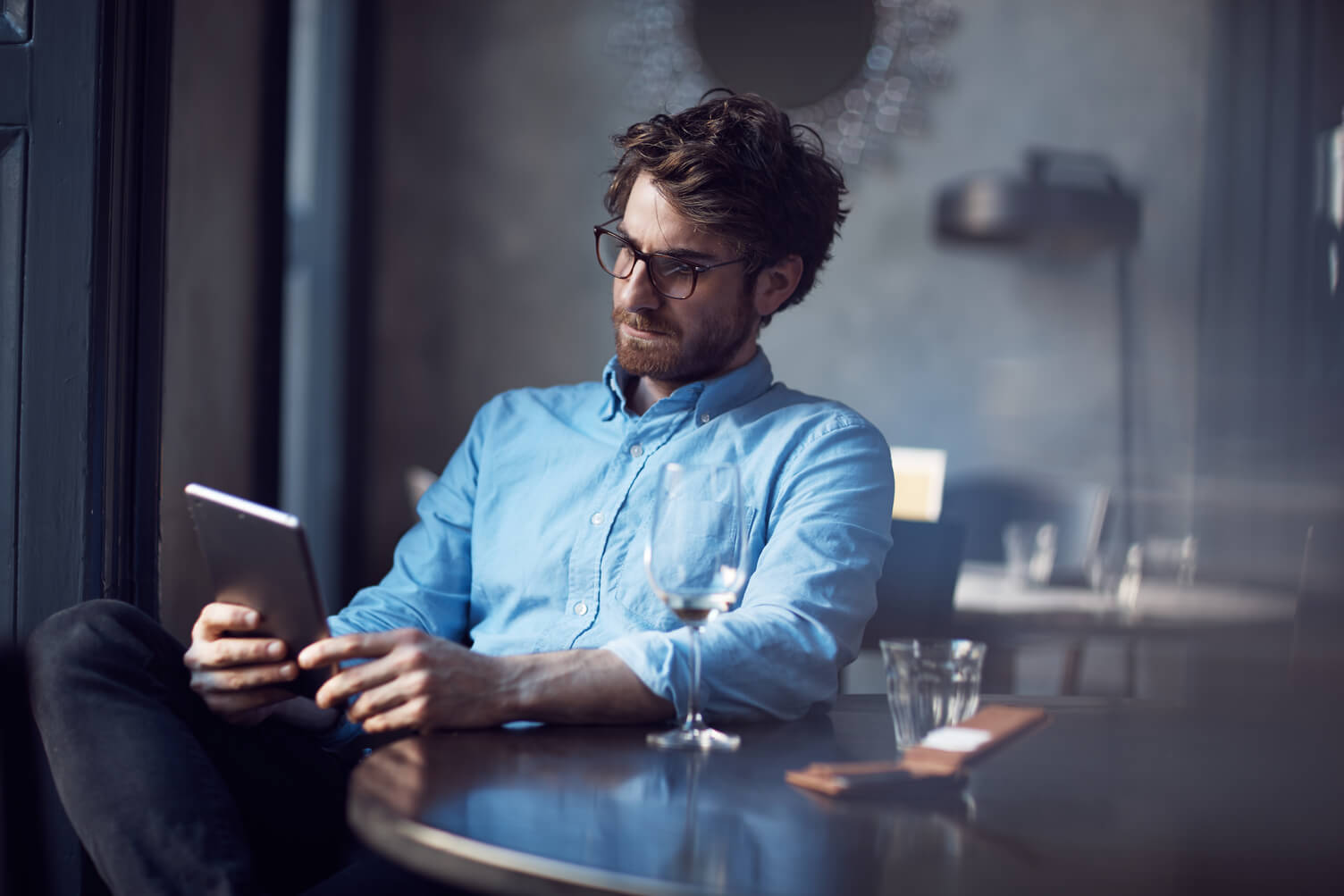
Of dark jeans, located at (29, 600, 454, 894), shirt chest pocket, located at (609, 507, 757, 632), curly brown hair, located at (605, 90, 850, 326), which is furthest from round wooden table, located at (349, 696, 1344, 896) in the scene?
curly brown hair, located at (605, 90, 850, 326)

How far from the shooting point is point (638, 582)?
1.43 m

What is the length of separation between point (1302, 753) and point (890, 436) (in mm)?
3051

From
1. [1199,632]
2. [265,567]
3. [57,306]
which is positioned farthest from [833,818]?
[1199,632]

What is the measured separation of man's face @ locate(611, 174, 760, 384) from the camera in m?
1.54

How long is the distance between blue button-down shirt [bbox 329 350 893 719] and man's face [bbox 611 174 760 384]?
0.04 meters

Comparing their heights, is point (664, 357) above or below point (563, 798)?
above

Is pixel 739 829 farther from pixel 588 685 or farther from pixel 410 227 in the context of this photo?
pixel 410 227

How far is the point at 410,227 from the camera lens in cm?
407

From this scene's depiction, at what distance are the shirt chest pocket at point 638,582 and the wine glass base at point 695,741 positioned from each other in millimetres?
394

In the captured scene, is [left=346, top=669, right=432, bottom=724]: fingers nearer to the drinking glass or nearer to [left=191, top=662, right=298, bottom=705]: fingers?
[left=191, top=662, right=298, bottom=705]: fingers

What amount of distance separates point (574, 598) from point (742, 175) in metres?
0.62

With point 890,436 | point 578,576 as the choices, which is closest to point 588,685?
point 578,576

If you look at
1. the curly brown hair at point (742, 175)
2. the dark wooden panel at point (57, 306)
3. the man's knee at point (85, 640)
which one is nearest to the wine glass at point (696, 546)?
the man's knee at point (85, 640)

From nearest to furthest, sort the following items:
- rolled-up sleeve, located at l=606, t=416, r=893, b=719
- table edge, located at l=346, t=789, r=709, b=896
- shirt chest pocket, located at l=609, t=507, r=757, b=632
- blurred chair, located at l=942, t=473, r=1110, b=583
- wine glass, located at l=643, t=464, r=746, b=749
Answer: table edge, located at l=346, t=789, r=709, b=896, wine glass, located at l=643, t=464, r=746, b=749, rolled-up sleeve, located at l=606, t=416, r=893, b=719, shirt chest pocket, located at l=609, t=507, r=757, b=632, blurred chair, located at l=942, t=473, r=1110, b=583
